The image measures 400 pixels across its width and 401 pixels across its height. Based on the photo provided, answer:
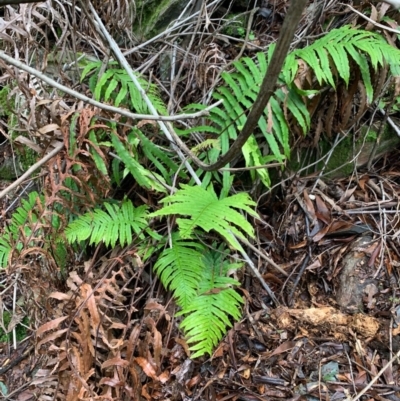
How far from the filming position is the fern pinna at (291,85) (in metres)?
2.26

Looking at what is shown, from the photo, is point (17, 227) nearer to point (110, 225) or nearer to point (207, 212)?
point (110, 225)

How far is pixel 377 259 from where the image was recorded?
7.48 ft

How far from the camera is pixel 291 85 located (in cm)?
237

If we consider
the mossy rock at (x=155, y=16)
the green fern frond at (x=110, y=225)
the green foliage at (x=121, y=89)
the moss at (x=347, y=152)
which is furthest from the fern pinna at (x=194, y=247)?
the mossy rock at (x=155, y=16)

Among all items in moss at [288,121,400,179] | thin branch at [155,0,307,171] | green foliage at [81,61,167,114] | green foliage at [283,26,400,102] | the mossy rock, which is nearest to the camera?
thin branch at [155,0,307,171]

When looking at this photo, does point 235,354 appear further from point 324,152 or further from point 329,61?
point 329,61

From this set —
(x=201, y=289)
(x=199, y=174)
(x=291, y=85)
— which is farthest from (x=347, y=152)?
(x=201, y=289)

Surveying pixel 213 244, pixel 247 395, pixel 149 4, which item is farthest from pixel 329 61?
pixel 247 395

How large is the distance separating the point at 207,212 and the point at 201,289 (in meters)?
0.42

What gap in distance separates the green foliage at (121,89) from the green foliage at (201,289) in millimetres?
861

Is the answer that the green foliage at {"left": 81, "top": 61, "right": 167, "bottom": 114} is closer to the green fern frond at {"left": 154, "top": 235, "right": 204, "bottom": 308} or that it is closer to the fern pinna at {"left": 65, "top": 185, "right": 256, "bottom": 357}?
the fern pinna at {"left": 65, "top": 185, "right": 256, "bottom": 357}

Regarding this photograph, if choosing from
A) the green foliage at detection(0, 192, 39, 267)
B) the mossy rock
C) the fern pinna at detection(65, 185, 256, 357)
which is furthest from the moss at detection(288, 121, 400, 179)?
the green foliage at detection(0, 192, 39, 267)

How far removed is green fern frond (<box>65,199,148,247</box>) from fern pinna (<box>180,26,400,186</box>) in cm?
56

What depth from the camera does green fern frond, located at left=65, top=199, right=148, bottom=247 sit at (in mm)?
2248
